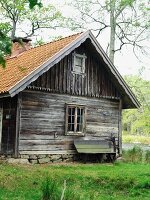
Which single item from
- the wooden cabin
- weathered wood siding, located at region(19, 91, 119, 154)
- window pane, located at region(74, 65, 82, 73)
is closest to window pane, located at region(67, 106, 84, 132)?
the wooden cabin

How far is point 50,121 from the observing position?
1611 centimetres

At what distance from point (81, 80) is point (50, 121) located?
8.49 feet

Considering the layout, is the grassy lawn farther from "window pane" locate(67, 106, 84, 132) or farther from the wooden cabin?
"window pane" locate(67, 106, 84, 132)

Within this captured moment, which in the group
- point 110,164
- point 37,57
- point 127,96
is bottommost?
point 110,164

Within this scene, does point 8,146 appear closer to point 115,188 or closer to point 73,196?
point 115,188

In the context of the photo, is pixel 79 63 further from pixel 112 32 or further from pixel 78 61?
pixel 112 32

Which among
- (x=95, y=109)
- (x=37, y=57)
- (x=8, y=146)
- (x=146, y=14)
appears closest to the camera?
(x=8, y=146)

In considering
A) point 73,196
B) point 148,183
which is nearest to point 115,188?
point 148,183

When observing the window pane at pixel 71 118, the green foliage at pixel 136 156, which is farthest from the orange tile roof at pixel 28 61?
the green foliage at pixel 136 156

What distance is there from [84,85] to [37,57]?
257 centimetres

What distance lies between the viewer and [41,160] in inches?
623

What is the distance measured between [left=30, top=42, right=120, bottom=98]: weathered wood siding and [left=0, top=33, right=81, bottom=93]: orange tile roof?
0.61 meters

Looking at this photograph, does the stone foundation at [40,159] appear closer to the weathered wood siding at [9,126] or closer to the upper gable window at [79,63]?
the weathered wood siding at [9,126]

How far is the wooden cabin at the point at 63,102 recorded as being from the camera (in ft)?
49.4
